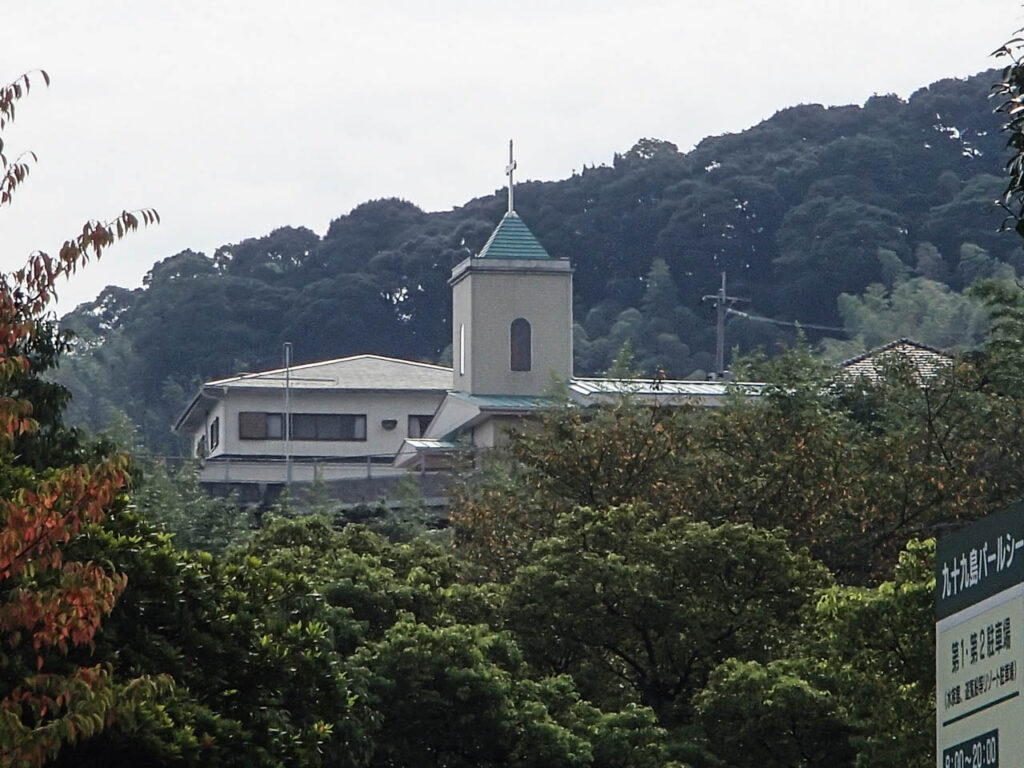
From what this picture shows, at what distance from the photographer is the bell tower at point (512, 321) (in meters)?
57.2

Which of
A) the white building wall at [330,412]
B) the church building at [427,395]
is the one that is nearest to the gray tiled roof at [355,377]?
the church building at [427,395]

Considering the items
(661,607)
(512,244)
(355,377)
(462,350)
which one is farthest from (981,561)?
(355,377)

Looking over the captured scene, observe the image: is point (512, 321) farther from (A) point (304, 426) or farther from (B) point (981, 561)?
(B) point (981, 561)

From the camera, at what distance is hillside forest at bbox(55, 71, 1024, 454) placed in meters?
90.8

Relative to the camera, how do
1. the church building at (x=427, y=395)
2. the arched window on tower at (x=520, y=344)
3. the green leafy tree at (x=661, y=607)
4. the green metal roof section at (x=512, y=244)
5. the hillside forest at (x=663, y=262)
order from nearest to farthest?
1. the green leafy tree at (x=661, y=607)
2. the church building at (x=427, y=395)
3. the arched window on tower at (x=520, y=344)
4. the green metal roof section at (x=512, y=244)
5. the hillside forest at (x=663, y=262)

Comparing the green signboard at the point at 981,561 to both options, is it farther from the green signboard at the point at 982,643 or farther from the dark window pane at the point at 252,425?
the dark window pane at the point at 252,425

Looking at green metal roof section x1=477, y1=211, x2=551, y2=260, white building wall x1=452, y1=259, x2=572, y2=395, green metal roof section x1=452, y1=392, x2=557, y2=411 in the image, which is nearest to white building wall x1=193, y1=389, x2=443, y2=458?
green metal roof section x1=477, y1=211, x2=551, y2=260

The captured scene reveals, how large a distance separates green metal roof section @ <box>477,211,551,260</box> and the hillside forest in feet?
88.5

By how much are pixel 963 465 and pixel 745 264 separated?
215ft

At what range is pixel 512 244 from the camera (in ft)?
194

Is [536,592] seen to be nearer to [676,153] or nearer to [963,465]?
[963,465]

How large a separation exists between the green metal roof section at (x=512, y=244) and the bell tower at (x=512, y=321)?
5cm

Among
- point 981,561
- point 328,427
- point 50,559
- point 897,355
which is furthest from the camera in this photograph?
point 328,427

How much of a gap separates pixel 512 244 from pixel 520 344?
3.14 meters
